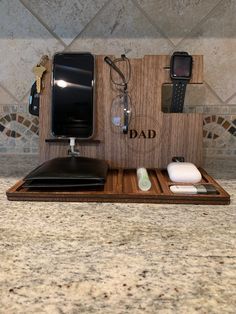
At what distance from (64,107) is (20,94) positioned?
1.01 ft

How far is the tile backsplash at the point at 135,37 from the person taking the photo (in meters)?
0.99

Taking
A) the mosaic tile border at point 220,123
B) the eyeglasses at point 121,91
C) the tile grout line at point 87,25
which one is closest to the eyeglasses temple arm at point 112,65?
the eyeglasses at point 121,91

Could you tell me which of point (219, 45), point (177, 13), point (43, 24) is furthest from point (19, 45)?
point (219, 45)

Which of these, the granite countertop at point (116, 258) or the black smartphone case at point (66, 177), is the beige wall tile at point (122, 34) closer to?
the black smartphone case at point (66, 177)

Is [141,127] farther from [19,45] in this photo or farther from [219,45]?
[19,45]

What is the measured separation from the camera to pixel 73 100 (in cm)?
82

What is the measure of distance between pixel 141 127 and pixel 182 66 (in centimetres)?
18

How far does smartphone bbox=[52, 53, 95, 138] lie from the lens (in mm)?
818

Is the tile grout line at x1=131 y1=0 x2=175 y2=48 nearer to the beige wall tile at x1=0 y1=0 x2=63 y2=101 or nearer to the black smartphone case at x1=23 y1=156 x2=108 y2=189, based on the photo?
the beige wall tile at x1=0 y1=0 x2=63 y2=101

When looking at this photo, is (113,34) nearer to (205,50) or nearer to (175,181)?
(205,50)

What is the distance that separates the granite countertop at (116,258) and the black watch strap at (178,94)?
1.16 feet

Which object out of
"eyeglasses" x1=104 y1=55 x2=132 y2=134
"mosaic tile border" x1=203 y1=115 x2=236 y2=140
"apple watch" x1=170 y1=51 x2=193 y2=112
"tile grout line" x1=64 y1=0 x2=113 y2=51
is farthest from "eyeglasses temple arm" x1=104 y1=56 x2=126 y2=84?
"mosaic tile border" x1=203 y1=115 x2=236 y2=140

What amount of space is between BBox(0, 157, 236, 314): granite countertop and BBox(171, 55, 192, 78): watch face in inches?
14.9

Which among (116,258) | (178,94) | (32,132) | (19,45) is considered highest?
(19,45)
